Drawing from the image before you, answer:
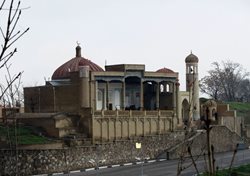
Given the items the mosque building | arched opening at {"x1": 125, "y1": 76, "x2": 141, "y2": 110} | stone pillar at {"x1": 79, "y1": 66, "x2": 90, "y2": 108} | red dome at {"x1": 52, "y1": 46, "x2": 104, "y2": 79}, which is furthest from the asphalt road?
red dome at {"x1": 52, "y1": 46, "x2": 104, "y2": 79}

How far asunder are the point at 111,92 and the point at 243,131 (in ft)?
68.8

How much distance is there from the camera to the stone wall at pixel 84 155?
39000mm

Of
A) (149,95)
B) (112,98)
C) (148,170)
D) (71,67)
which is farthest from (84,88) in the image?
(148,170)

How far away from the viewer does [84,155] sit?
43.9m

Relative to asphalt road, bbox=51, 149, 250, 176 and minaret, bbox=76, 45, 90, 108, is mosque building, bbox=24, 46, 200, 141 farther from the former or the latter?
asphalt road, bbox=51, 149, 250, 176

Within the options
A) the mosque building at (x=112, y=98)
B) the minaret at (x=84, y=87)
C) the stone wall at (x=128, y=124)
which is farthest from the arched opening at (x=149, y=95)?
the minaret at (x=84, y=87)

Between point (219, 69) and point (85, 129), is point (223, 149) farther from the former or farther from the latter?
point (219, 69)

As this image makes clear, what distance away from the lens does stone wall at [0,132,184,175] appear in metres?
39.0

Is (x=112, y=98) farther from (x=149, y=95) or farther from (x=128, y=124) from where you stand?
(x=149, y=95)

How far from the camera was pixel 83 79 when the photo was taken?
5019cm

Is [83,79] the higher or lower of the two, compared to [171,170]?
higher

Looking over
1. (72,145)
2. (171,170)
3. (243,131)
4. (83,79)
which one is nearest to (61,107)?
(83,79)

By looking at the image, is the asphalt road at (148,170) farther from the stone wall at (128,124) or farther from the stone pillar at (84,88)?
the stone pillar at (84,88)

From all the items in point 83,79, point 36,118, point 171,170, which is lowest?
point 171,170
